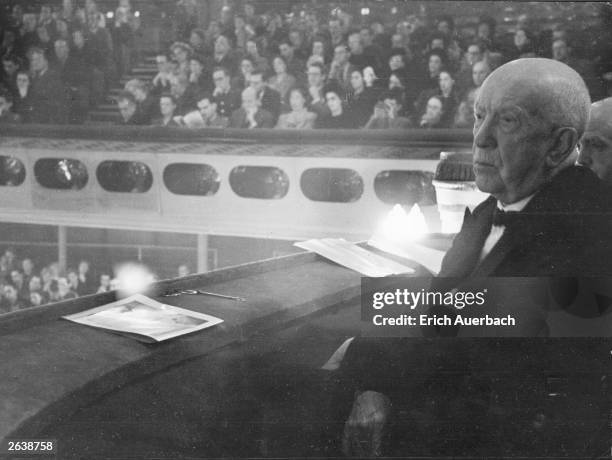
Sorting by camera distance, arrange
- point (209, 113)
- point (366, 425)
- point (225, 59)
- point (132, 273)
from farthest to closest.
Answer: point (132, 273)
point (209, 113)
point (225, 59)
point (366, 425)

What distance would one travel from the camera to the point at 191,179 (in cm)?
327

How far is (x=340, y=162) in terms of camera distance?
2.74 meters

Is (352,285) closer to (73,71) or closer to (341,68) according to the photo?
(341,68)

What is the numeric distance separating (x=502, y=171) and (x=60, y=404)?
741 mm

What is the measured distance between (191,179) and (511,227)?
8.23 feet

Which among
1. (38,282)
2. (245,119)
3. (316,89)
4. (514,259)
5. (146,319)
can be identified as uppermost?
(316,89)

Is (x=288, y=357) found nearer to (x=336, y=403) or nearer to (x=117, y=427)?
(x=336, y=403)

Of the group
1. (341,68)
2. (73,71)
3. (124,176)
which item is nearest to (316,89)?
(341,68)

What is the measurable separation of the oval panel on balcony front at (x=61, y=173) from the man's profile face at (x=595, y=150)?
1973 millimetres

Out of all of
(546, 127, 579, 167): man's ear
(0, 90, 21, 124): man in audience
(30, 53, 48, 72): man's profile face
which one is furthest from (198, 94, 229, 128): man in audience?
(546, 127, 579, 167): man's ear

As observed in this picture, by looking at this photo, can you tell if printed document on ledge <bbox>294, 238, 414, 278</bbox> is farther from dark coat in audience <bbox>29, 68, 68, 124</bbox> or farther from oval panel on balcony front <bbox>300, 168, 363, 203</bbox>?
oval panel on balcony front <bbox>300, 168, 363, 203</bbox>

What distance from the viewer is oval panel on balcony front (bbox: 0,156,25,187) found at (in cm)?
253

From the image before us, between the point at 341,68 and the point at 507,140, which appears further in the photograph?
the point at 341,68

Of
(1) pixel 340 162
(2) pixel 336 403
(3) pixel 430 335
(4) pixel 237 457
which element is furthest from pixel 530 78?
(1) pixel 340 162
